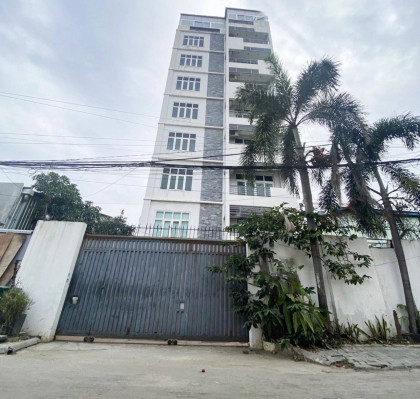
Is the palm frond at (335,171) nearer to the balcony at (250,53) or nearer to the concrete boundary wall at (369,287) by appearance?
the concrete boundary wall at (369,287)

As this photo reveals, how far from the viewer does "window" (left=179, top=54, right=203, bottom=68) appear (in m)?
18.3

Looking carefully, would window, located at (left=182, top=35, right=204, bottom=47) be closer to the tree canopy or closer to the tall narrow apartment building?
the tall narrow apartment building

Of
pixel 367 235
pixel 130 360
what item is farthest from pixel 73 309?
pixel 367 235

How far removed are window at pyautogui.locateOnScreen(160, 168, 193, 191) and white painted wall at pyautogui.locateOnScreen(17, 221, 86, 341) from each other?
8.11m

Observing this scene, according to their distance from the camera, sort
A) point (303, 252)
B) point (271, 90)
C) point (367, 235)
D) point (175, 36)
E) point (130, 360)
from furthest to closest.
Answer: point (175, 36) → point (271, 90) → point (367, 235) → point (303, 252) → point (130, 360)

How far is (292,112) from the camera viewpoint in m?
6.84

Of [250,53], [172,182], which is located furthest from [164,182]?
[250,53]

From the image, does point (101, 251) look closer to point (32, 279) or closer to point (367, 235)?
point (32, 279)

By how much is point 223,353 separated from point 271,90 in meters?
7.42

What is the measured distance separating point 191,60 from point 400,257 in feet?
64.8

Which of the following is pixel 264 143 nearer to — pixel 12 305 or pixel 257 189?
pixel 12 305

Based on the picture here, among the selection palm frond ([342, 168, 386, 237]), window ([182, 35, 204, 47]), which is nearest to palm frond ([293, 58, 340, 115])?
palm frond ([342, 168, 386, 237])

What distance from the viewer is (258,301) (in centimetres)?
440

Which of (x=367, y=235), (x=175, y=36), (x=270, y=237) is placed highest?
(x=175, y=36)
